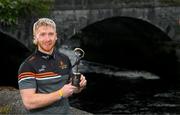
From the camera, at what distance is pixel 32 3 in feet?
86.0

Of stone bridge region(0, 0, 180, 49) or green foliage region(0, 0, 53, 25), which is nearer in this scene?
green foliage region(0, 0, 53, 25)

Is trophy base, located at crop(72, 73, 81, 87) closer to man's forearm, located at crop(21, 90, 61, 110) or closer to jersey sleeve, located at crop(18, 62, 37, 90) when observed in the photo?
man's forearm, located at crop(21, 90, 61, 110)

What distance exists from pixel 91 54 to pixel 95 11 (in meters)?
13.9

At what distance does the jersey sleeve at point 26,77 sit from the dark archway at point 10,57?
24.1 meters

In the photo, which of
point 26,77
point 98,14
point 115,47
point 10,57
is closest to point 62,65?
point 26,77

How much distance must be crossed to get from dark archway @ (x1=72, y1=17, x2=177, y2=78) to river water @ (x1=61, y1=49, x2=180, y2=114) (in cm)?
261

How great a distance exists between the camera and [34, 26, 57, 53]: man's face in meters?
5.48

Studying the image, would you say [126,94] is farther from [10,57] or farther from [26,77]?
[26,77]

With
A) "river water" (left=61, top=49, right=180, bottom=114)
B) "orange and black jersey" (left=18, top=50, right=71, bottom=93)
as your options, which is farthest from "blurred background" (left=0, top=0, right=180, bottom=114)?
"orange and black jersey" (left=18, top=50, right=71, bottom=93)

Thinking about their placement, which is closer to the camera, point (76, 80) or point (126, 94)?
point (76, 80)

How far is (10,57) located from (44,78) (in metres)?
32.1

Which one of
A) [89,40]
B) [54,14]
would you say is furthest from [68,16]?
[89,40]

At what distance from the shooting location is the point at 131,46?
42.5 metres

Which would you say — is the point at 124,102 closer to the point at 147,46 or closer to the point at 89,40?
the point at 147,46
